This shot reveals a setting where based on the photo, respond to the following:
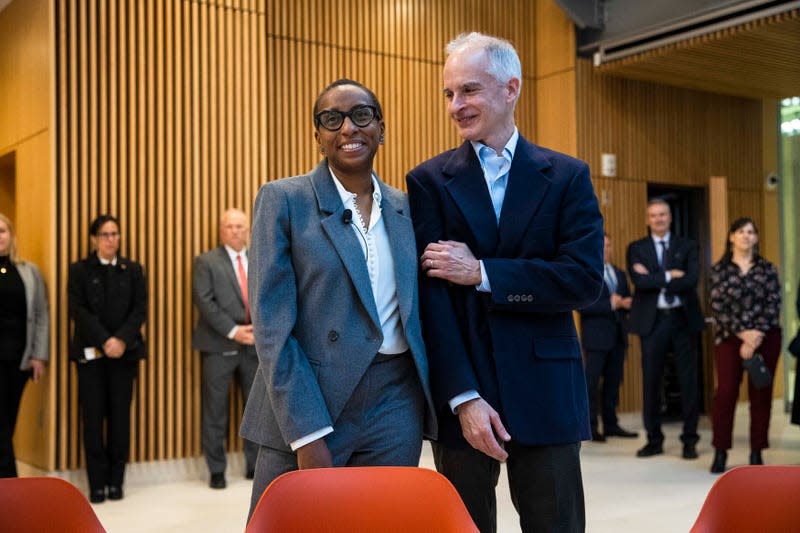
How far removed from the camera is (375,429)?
7.30ft

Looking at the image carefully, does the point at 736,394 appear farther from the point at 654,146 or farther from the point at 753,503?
the point at 753,503

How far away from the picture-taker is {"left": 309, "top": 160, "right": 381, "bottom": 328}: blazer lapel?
220cm

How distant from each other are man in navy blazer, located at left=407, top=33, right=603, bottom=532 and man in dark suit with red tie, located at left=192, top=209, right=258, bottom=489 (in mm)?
3971

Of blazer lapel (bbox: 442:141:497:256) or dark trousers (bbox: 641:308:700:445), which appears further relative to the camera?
dark trousers (bbox: 641:308:700:445)

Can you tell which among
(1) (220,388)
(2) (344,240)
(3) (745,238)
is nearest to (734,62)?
(3) (745,238)

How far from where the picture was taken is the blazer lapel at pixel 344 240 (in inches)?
86.6

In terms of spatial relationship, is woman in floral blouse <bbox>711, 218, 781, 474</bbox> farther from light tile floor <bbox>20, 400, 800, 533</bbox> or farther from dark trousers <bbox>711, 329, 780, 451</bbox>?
light tile floor <bbox>20, 400, 800, 533</bbox>

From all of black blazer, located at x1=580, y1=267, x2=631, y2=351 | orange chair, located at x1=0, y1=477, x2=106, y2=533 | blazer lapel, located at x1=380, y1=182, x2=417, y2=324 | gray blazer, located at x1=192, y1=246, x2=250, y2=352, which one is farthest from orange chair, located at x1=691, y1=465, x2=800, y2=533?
black blazer, located at x1=580, y1=267, x2=631, y2=351

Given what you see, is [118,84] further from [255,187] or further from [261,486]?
[261,486]

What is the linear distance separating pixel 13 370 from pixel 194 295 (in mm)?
1273

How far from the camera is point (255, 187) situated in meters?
6.73

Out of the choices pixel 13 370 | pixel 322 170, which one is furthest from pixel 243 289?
pixel 322 170

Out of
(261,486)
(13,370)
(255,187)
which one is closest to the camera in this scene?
(261,486)

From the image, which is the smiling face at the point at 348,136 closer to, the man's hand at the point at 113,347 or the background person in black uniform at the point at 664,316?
the man's hand at the point at 113,347
